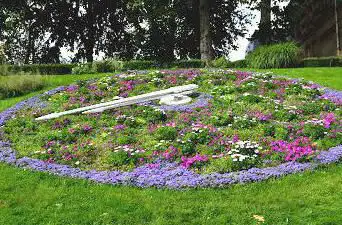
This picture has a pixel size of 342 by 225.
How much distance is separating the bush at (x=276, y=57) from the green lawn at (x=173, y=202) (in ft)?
45.3

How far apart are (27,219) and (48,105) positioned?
8496mm

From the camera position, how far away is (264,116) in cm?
1335

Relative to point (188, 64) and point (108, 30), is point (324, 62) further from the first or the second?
point (108, 30)

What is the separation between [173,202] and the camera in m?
8.71

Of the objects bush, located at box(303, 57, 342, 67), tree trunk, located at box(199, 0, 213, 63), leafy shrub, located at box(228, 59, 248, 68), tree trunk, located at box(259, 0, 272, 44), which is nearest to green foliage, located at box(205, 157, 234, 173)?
leafy shrub, located at box(228, 59, 248, 68)

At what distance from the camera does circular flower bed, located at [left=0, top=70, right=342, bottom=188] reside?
10.1 meters

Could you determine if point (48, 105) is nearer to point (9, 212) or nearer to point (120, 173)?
point (120, 173)

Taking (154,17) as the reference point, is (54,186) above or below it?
below

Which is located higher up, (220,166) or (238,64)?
(238,64)

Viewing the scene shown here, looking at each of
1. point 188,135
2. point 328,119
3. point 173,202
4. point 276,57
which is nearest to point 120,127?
point 188,135

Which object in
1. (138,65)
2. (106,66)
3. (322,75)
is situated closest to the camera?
(322,75)

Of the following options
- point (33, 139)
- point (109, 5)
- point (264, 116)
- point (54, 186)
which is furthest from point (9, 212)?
point (109, 5)

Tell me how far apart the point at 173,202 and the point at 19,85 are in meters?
12.0

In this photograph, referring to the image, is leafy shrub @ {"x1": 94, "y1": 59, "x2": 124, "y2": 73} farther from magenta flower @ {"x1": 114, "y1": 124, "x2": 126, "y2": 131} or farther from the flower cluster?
the flower cluster
